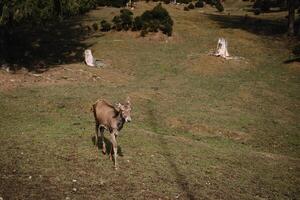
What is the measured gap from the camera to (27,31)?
5025 centimetres

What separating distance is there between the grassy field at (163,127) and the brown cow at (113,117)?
1.18 m

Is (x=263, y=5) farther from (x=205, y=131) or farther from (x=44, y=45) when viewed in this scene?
(x=205, y=131)

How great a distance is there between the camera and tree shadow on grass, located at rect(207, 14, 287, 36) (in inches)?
2226

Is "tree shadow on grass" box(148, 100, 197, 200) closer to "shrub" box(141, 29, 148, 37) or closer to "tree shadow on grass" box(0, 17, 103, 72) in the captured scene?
"tree shadow on grass" box(0, 17, 103, 72)

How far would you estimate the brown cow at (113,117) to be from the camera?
50.0 feet

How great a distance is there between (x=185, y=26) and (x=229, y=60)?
13.9 metres

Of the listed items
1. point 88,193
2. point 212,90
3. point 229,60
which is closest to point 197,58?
point 229,60

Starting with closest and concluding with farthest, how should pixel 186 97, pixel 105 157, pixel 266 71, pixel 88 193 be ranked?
pixel 88 193
pixel 105 157
pixel 186 97
pixel 266 71

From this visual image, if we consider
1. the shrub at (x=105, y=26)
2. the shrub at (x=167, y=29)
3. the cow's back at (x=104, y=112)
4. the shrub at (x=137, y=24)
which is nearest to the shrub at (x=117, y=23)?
the shrub at (x=105, y=26)

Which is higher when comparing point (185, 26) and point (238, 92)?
point (185, 26)

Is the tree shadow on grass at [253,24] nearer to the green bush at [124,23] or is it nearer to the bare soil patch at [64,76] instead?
the green bush at [124,23]

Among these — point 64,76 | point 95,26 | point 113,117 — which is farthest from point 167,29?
point 113,117

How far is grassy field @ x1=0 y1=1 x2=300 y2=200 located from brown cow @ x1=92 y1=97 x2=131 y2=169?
1181mm

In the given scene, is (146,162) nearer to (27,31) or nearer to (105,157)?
(105,157)
